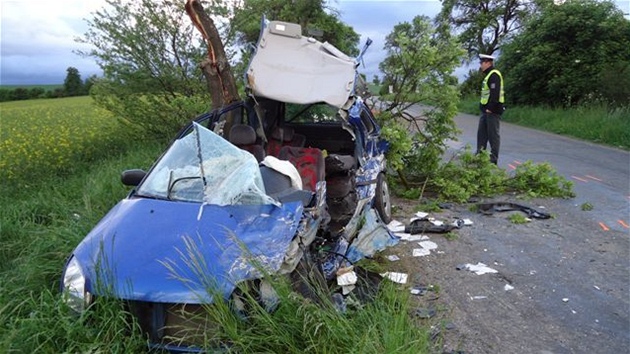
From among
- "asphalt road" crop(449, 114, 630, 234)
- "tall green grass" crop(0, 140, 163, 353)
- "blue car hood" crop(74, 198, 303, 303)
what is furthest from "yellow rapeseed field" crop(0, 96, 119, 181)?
"asphalt road" crop(449, 114, 630, 234)

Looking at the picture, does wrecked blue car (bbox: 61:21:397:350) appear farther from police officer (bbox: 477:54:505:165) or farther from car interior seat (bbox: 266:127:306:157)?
police officer (bbox: 477:54:505:165)

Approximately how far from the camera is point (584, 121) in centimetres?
1416

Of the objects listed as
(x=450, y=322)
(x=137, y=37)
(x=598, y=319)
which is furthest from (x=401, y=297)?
(x=137, y=37)

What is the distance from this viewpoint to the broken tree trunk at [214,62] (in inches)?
259

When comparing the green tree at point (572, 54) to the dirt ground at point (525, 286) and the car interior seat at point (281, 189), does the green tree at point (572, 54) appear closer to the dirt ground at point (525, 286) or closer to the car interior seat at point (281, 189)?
the dirt ground at point (525, 286)

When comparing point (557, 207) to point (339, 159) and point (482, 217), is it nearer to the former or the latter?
point (482, 217)

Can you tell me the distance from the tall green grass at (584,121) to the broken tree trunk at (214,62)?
9.89 meters

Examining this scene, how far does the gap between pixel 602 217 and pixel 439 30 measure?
371 centimetres

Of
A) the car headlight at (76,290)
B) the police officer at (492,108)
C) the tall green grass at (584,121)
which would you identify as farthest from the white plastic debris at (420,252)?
the tall green grass at (584,121)

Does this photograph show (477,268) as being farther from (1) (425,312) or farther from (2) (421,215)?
(2) (421,215)

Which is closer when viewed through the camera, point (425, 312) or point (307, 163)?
point (425, 312)

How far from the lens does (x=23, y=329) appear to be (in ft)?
9.93

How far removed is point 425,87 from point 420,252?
10.9 feet

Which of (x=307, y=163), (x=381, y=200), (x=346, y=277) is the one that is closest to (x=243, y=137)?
(x=307, y=163)
